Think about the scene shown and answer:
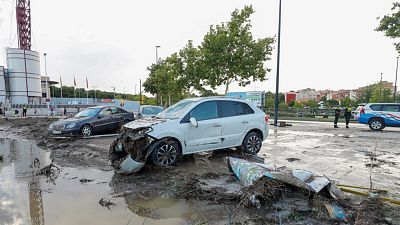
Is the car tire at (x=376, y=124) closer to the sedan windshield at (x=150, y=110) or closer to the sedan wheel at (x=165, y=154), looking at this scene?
the sedan windshield at (x=150, y=110)

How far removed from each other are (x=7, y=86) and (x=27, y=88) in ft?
11.0

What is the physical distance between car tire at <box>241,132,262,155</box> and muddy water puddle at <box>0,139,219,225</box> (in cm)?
378

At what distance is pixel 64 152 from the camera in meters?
9.55

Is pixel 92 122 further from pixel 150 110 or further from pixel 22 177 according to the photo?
pixel 22 177

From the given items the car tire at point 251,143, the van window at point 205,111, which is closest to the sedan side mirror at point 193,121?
the van window at point 205,111

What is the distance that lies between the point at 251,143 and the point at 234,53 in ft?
37.7

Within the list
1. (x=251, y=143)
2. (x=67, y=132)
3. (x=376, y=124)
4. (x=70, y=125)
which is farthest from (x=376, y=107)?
(x=67, y=132)

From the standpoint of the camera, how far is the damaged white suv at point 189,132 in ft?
21.3

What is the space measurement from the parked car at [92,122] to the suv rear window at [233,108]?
7493 mm

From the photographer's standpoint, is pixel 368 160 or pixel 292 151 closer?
pixel 368 160

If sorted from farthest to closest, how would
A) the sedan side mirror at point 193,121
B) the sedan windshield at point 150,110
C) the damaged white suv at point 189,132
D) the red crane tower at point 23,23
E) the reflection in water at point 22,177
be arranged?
1. the red crane tower at point 23,23
2. the sedan windshield at point 150,110
3. the sedan side mirror at point 193,121
4. the damaged white suv at point 189,132
5. the reflection in water at point 22,177

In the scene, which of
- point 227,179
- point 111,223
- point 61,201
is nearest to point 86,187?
point 61,201

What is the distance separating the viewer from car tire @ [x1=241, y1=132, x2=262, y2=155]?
8250 mm

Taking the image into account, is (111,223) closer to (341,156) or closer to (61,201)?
(61,201)
